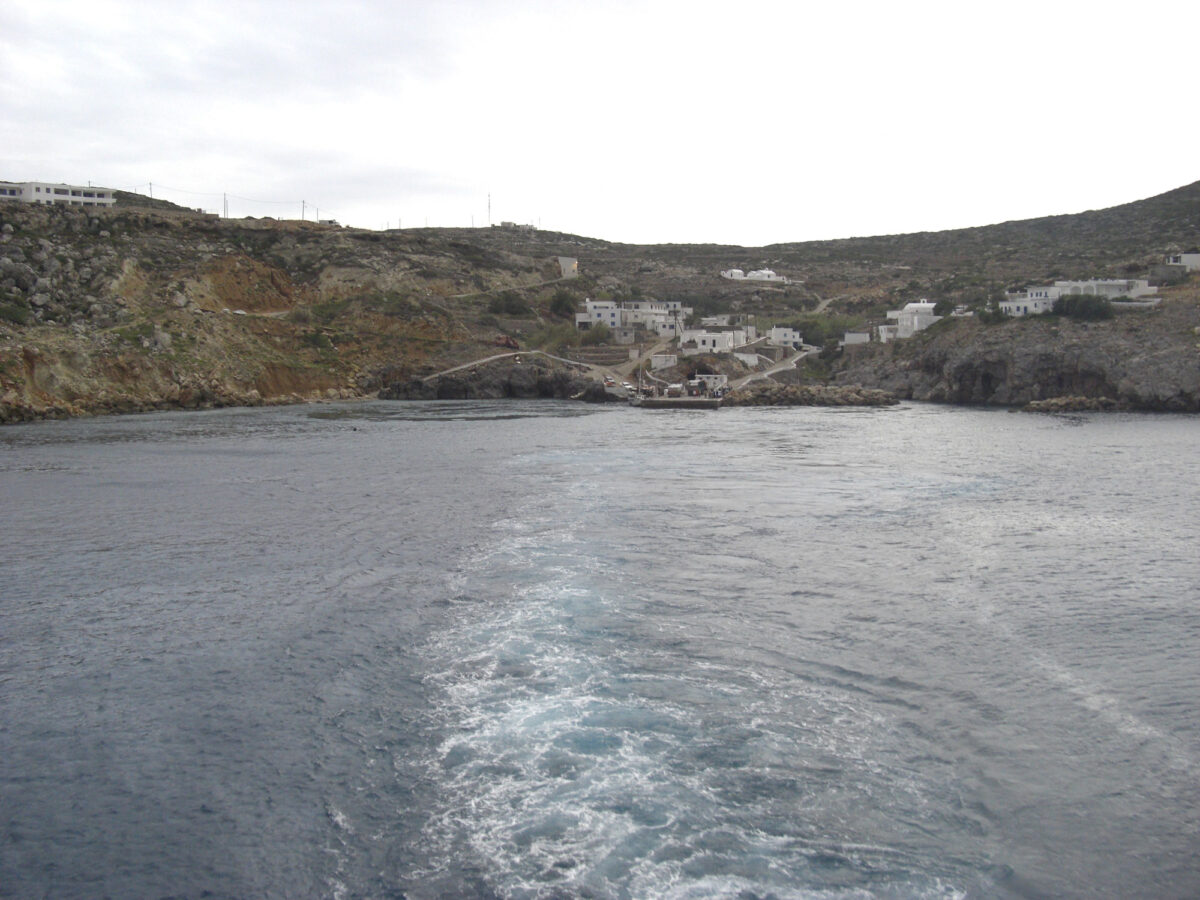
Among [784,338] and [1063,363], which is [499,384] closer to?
[784,338]

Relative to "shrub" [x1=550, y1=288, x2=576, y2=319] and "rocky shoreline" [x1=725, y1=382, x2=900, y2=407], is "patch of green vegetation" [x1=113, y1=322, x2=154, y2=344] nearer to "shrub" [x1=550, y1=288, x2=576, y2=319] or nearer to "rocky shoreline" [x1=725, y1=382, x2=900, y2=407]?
"rocky shoreline" [x1=725, y1=382, x2=900, y2=407]

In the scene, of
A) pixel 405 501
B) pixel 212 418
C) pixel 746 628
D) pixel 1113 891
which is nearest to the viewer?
pixel 1113 891

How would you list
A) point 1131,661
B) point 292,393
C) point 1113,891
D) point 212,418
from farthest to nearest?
1. point 292,393
2. point 212,418
3. point 1131,661
4. point 1113,891

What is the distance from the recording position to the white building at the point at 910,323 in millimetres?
85688

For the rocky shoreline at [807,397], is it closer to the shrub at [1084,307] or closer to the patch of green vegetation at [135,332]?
the shrub at [1084,307]

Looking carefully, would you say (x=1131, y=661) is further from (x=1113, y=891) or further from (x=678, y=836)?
(x=678, y=836)

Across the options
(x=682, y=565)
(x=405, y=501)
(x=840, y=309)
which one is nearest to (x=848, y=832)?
(x=682, y=565)

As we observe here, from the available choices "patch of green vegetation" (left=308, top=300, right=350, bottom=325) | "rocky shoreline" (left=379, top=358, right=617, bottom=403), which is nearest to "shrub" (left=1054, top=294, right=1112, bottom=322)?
"rocky shoreline" (left=379, top=358, right=617, bottom=403)

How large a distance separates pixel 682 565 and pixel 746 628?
4.47 metres

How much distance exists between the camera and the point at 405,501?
29.7 metres

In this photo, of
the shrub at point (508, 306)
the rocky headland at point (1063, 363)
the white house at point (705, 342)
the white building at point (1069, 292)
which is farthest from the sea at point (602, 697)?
the shrub at point (508, 306)

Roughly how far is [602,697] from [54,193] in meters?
106

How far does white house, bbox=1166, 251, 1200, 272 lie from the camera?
278 ft

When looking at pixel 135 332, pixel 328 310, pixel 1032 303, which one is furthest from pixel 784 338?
pixel 135 332
